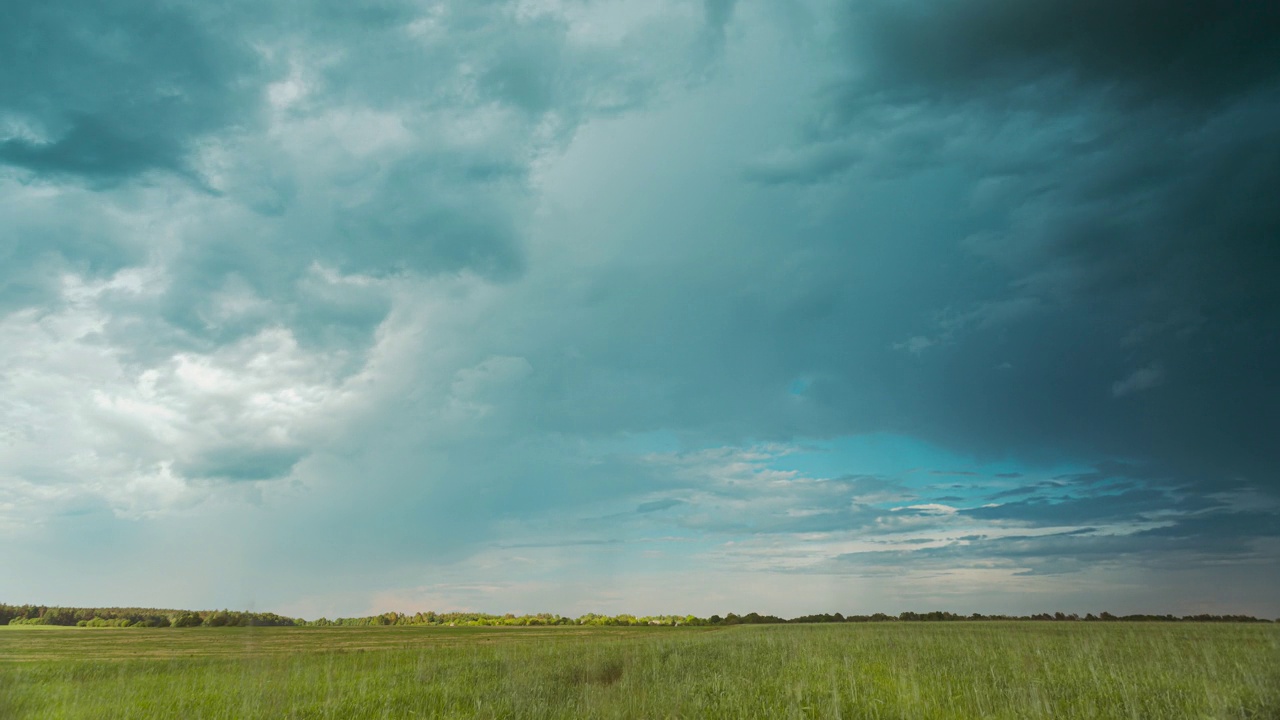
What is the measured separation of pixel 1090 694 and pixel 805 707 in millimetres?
6390

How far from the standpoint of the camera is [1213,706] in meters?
9.48

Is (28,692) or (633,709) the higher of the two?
(633,709)

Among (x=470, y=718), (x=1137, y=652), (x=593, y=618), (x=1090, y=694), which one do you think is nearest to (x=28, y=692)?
(x=470, y=718)

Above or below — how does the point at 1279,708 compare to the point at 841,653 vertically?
above

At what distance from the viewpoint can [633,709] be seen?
11266mm

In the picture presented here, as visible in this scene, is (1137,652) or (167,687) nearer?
(167,687)

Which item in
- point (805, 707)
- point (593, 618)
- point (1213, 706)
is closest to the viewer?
point (1213, 706)

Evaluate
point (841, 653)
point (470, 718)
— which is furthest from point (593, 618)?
point (470, 718)

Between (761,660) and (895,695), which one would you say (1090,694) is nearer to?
(895,695)

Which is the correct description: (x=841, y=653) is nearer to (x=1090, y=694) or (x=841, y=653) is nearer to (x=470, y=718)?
(x=1090, y=694)

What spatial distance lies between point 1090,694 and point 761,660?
32.4ft

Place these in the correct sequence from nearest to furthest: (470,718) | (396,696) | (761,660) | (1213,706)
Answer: (1213,706) < (470,718) < (396,696) < (761,660)

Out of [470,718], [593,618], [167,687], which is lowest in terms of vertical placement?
[593,618]

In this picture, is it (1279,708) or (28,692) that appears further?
(28,692)
